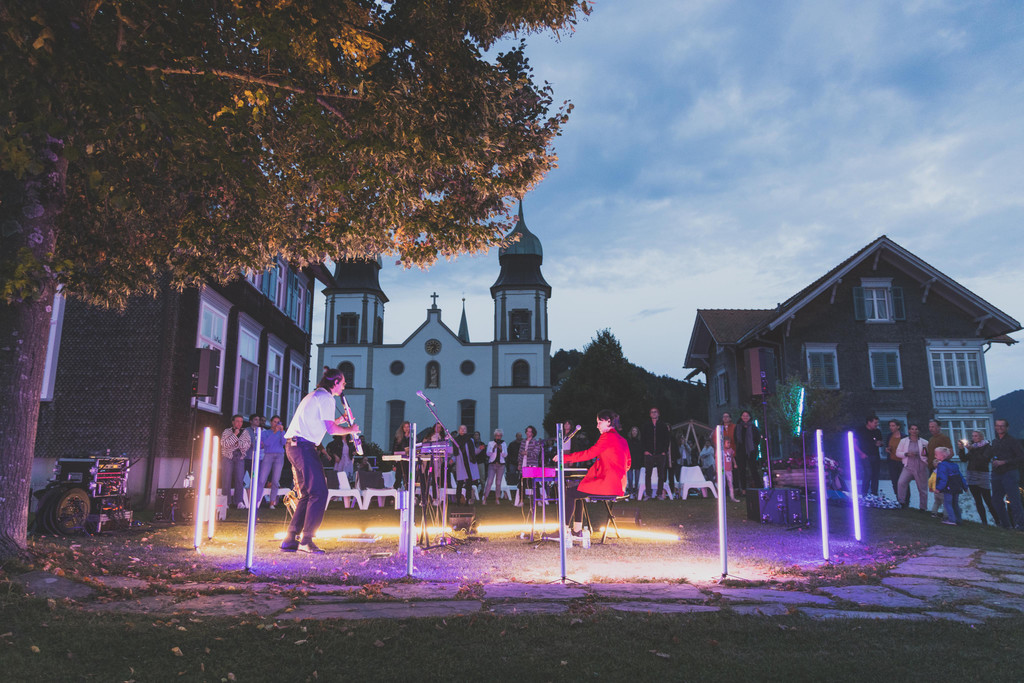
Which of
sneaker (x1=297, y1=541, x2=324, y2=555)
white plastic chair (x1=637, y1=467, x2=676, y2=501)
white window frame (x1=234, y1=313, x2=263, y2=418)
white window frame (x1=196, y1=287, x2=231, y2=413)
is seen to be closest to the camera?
sneaker (x1=297, y1=541, x2=324, y2=555)

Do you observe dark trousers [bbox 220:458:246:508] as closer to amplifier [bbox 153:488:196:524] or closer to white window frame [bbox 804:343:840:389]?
amplifier [bbox 153:488:196:524]

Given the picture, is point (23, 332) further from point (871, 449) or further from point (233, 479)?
point (871, 449)

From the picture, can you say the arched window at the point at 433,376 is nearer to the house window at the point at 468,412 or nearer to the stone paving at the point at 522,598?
the house window at the point at 468,412

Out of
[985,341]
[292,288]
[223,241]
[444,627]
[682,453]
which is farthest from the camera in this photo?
[985,341]

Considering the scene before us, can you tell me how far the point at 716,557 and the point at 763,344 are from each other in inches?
998

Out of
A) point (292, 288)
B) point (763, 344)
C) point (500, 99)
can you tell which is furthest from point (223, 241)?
point (763, 344)

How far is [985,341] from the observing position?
29938mm

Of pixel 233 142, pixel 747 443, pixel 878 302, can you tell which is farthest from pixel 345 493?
pixel 878 302

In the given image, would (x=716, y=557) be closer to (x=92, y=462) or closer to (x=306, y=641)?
(x=306, y=641)

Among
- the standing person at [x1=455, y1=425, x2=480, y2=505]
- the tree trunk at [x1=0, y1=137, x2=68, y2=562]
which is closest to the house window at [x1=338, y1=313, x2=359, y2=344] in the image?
the standing person at [x1=455, y1=425, x2=480, y2=505]

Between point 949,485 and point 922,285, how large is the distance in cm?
2198

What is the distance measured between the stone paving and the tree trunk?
1.03 meters

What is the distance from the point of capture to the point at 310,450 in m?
7.41

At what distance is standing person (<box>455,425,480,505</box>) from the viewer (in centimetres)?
1429
